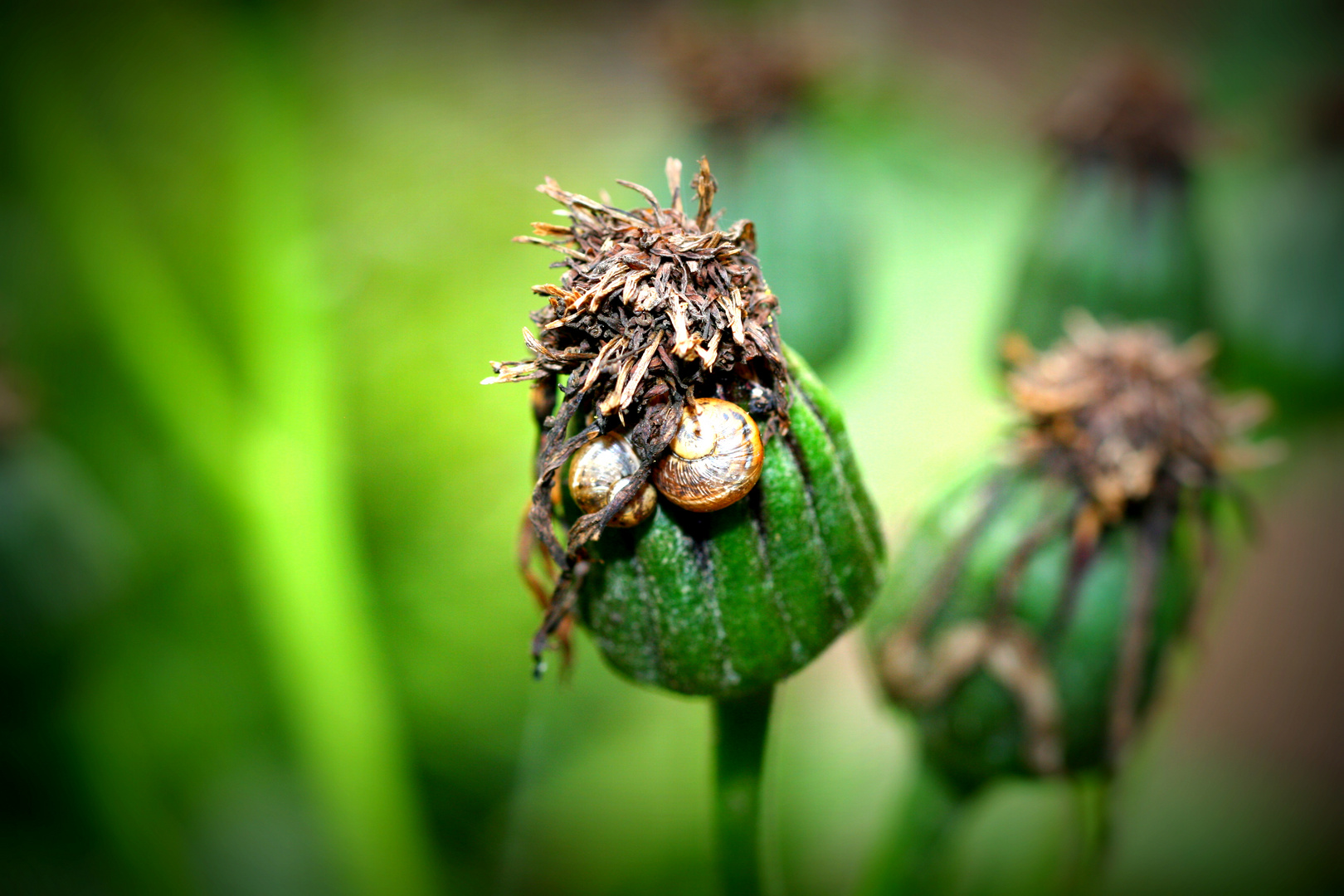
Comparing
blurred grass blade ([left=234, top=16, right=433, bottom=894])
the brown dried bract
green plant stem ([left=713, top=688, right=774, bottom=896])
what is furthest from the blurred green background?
the brown dried bract

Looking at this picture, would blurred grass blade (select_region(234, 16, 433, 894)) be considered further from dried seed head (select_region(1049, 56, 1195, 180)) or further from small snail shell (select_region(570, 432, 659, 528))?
dried seed head (select_region(1049, 56, 1195, 180))

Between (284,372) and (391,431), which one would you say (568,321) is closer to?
(284,372)

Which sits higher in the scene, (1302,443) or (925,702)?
(1302,443)

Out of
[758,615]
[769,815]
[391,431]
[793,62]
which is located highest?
[793,62]

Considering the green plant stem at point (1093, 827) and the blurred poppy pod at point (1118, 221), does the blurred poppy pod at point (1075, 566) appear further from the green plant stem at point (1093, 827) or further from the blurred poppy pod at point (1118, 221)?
the blurred poppy pod at point (1118, 221)

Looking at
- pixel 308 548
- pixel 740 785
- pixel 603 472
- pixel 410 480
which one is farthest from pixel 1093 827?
pixel 410 480

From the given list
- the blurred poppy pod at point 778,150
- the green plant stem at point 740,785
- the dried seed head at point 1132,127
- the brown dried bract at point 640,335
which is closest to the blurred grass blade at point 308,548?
the blurred poppy pod at point 778,150

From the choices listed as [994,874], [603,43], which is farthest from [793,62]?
[994,874]

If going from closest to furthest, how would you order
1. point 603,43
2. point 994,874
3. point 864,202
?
1. point 994,874
2. point 864,202
3. point 603,43

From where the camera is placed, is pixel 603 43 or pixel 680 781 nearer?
pixel 680 781
